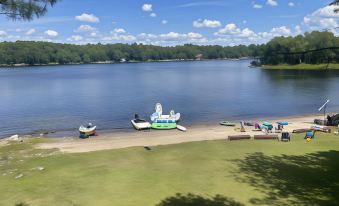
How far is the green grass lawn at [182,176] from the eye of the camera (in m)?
19.7

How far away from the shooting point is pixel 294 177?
900 inches

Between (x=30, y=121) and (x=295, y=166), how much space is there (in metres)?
46.4

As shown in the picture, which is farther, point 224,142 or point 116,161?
point 224,142

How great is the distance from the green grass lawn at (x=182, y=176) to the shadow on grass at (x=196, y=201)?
0.05 meters

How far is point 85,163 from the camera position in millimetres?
28750

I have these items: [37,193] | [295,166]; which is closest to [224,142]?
[295,166]

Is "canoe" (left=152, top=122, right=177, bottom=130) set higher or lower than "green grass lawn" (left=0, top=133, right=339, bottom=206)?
lower

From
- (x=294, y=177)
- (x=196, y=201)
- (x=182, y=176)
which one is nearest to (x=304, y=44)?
(x=294, y=177)

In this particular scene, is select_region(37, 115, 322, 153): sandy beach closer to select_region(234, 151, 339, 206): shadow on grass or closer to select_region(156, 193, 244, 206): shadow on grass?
select_region(234, 151, 339, 206): shadow on grass

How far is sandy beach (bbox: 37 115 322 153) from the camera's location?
37562 millimetres

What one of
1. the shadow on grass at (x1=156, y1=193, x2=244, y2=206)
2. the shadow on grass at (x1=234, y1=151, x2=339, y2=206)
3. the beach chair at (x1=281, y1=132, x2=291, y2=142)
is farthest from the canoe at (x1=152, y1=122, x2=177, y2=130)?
the shadow on grass at (x1=156, y1=193, x2=244, y2=206)

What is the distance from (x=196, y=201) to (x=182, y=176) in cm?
471

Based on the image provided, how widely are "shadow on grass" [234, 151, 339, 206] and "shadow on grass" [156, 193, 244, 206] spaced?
1446 millimetres

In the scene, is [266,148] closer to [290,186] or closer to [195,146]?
[195,146]
